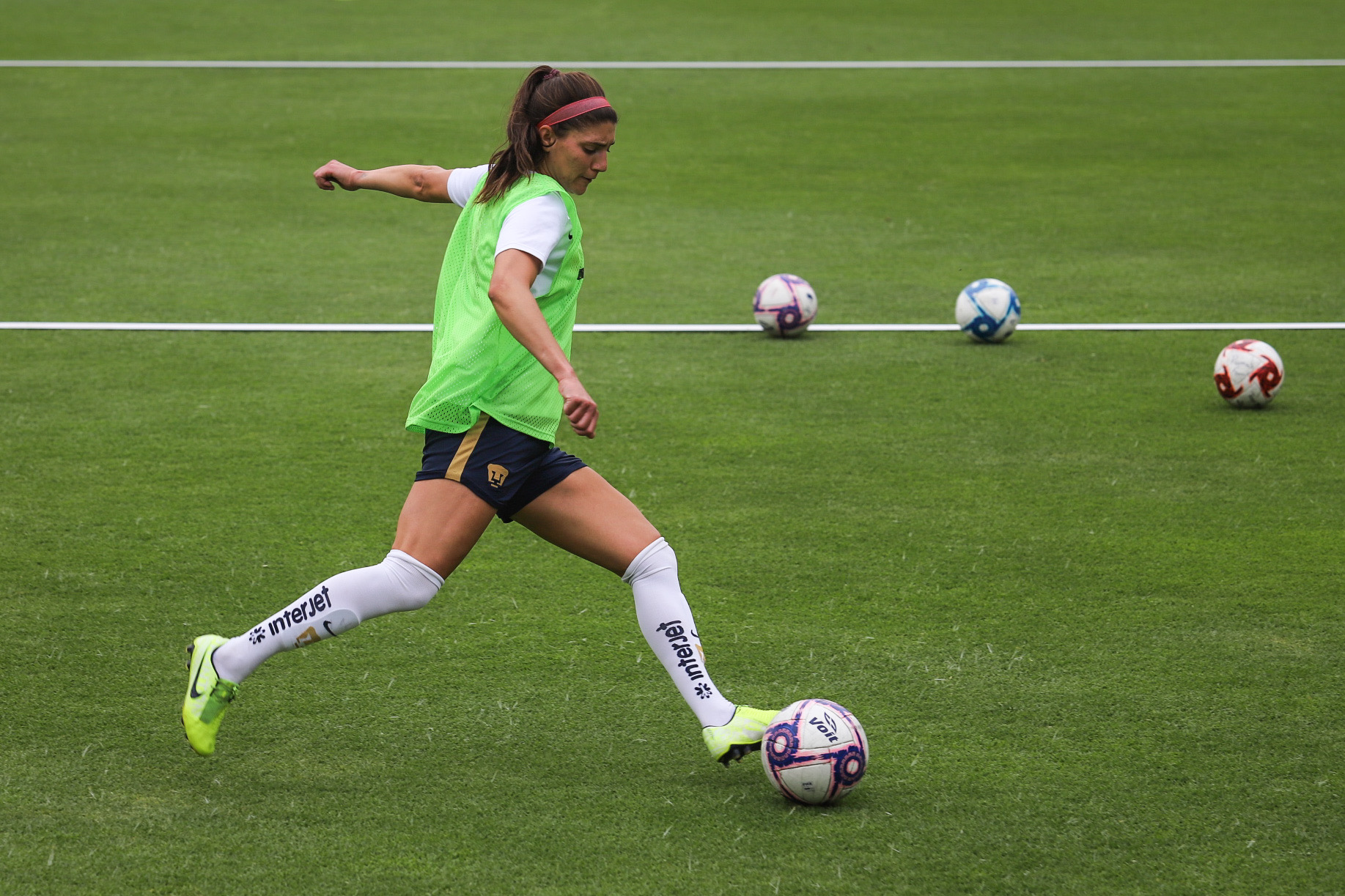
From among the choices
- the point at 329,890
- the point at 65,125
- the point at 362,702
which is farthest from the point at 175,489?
the point at 65,125

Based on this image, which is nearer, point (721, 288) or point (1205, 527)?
point (1205, 527)

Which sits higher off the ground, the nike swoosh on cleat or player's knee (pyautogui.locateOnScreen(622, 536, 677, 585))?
player's knee (pyautogui.locateOnScreen(622, 536, 677, 585))

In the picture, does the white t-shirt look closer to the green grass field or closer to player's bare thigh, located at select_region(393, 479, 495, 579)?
→ player's bare thigh, located at select_region(393, 479, 495, 579)

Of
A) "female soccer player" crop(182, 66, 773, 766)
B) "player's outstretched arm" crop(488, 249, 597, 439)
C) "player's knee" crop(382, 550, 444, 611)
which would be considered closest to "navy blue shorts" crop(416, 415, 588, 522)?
"female soccer player" crop(182, 66, 773, 766)

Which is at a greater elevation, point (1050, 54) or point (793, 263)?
point (1050, 54)

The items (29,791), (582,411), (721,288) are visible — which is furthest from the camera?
(721,288)

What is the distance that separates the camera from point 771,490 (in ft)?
25.1

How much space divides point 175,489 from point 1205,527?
16.5ft

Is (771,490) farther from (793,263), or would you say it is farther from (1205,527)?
(793,263)

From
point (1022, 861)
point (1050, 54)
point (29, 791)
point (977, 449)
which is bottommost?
point (29, 791)

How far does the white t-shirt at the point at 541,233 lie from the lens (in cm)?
438

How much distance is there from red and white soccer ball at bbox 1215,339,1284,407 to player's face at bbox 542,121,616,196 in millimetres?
5672

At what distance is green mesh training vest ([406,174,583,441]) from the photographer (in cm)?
457

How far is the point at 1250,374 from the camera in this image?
8984mm
